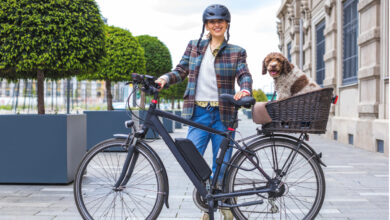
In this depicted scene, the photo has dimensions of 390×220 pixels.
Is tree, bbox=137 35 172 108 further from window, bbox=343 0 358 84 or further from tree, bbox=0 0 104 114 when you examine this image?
tree, bbox=0 0 104 114

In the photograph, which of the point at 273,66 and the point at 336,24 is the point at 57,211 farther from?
the point at 336,24

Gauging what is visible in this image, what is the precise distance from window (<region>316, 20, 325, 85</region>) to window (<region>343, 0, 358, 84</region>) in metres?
3.18

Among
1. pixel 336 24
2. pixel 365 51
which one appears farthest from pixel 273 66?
pixel 336 24

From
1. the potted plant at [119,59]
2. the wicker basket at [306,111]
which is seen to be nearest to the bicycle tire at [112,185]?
the wicker basket at [306,111]

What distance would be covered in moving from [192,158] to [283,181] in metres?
0.73

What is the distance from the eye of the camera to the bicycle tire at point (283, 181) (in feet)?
11.4

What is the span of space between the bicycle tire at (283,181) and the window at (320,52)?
14.3m

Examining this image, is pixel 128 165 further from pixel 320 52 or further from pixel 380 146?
pixel 320 52

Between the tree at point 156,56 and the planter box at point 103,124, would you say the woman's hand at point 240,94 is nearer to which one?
the planter box at point 103,124

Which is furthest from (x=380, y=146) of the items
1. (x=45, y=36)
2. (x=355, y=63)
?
(x=45, y=36)

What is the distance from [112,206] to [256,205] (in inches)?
44.2

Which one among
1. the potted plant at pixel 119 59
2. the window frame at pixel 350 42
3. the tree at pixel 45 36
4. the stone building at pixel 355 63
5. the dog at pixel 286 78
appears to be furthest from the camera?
the window frame at pixel 350 42

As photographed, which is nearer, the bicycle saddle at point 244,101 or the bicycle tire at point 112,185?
the bicycle saddle at point 244,101

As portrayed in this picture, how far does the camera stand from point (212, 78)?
391 cm
